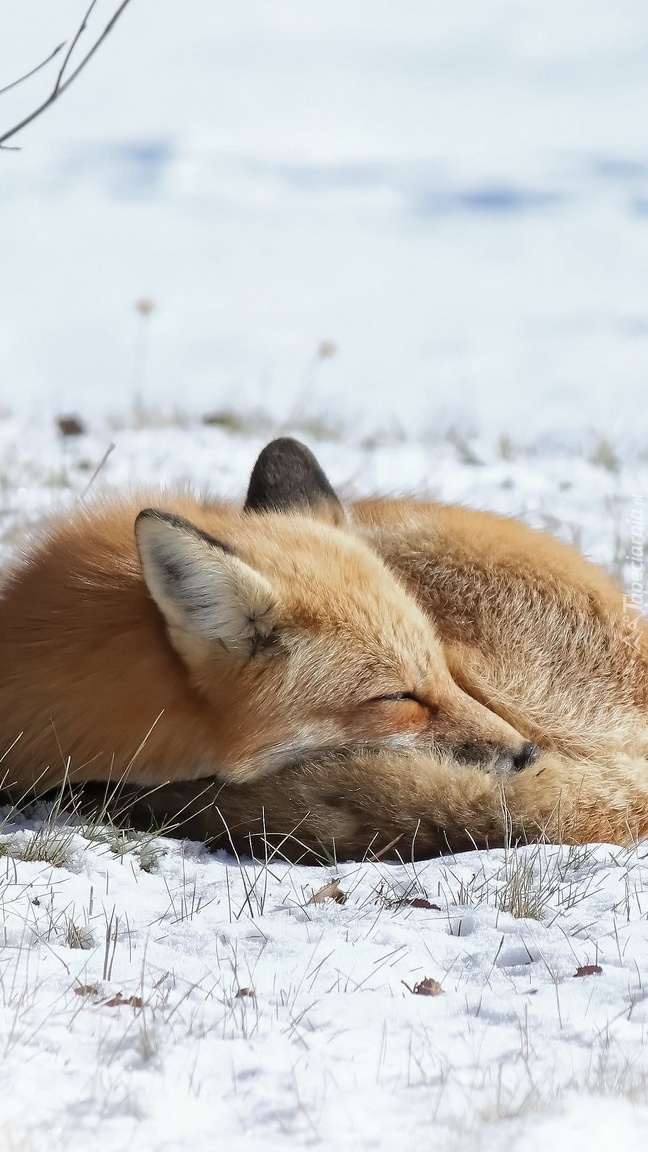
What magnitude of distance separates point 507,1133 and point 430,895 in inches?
42.2

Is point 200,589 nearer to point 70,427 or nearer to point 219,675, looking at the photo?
point 219,675

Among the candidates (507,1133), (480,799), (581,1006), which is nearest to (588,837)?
(480,799)

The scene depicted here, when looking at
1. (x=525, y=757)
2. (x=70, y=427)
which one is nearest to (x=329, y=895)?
(x=525, y=757)

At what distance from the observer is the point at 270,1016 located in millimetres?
2072

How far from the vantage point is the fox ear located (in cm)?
269

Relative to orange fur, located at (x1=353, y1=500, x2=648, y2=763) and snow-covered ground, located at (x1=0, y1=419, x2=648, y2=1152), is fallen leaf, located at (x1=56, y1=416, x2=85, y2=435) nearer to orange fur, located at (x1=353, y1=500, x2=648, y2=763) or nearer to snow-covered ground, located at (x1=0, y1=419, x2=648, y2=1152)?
orange fur, located at (x1=353, y1=500, x2=648, y2=763)

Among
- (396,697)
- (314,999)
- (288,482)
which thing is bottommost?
(314,999)

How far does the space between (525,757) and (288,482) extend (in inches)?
56.3

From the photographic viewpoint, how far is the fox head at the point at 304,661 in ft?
9.47

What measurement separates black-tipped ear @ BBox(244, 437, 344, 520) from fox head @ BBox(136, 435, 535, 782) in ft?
2.01

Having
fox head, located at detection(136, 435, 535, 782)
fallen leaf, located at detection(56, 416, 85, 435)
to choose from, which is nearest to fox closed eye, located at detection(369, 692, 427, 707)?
fox head, located at detection(136, 435, 535, 782)

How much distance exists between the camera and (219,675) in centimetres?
297

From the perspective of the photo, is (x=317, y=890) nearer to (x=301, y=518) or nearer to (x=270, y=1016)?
(x=270, y=1016)

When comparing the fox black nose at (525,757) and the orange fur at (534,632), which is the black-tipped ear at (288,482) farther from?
the fox black nose at (525,757)
